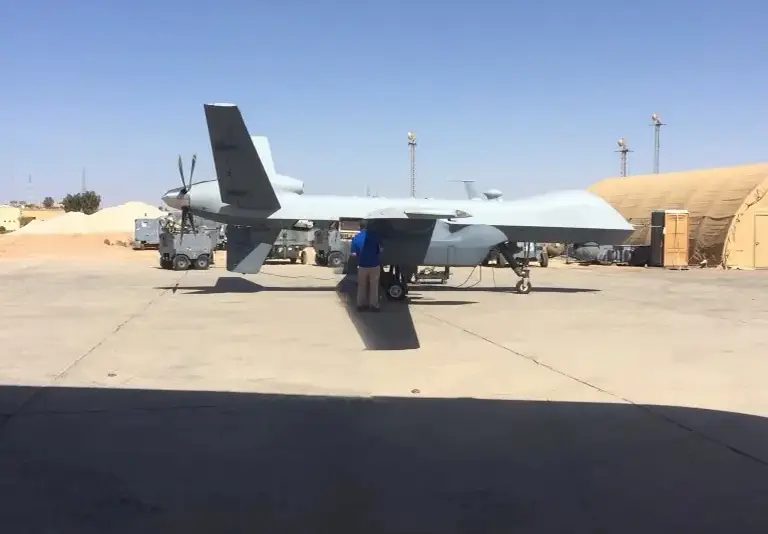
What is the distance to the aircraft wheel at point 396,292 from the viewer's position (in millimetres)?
17406

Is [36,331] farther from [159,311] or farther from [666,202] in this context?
[666,202]

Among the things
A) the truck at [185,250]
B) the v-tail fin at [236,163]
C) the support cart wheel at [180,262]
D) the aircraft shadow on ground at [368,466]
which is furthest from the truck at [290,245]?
the aircraft shadow on ground at [368,466]

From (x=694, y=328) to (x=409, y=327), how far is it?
570cm

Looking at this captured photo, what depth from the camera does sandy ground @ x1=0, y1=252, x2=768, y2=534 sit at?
4.30 metres

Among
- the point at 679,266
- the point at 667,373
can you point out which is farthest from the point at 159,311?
the point at 679,266

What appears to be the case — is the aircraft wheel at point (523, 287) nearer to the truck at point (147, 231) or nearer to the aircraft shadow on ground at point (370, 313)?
the aircraft shadow on ground at point (370, 313)

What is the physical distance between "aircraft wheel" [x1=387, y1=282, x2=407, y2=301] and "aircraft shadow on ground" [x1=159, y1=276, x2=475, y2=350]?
0.26 m

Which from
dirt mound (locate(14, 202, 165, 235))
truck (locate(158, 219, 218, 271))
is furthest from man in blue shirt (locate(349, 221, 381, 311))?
dirt mound (locate(14, 202, 165, 235))

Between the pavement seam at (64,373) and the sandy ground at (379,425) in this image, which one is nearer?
the sandy ground at (379,425)

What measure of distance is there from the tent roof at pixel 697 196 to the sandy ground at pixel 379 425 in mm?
25782

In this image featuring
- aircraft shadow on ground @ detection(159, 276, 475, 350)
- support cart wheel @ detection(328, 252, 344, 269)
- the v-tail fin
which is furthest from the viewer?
support cart wheel @ detection(328, 252, 344, 269)

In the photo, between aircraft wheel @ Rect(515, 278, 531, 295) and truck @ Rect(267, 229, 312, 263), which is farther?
truck @ Rect(267, 229, 312, 263)

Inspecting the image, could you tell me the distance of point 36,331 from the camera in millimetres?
11680

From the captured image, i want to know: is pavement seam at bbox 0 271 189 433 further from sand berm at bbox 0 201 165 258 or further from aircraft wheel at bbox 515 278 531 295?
sand berm at bbox 0 201 165 258
